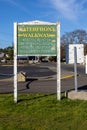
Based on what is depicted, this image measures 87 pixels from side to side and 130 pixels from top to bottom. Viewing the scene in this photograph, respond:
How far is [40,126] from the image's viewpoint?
8.77 meters

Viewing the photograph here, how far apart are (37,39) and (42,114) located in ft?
12.0

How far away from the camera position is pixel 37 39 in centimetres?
1327

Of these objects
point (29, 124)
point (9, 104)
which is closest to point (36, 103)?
point (9, 104)

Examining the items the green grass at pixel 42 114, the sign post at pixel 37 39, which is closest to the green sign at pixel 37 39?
the sign post at pixel 37 39

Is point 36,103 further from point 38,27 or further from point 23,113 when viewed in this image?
point 38,27

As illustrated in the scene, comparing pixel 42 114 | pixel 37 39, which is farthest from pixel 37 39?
pixel 42 114

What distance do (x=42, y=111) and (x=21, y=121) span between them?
57.4 inches

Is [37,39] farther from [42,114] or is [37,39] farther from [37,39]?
[42,114]

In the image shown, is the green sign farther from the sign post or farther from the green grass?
the green grass

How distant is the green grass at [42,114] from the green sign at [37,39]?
168 centimetres

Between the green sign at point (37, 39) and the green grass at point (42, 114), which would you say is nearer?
the green grass at point (42, 114)

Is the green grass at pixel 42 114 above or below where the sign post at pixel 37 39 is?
below

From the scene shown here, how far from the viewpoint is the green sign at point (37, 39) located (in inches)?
521

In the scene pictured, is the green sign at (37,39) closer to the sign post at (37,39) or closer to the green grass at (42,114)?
the sign post at (37,39)
